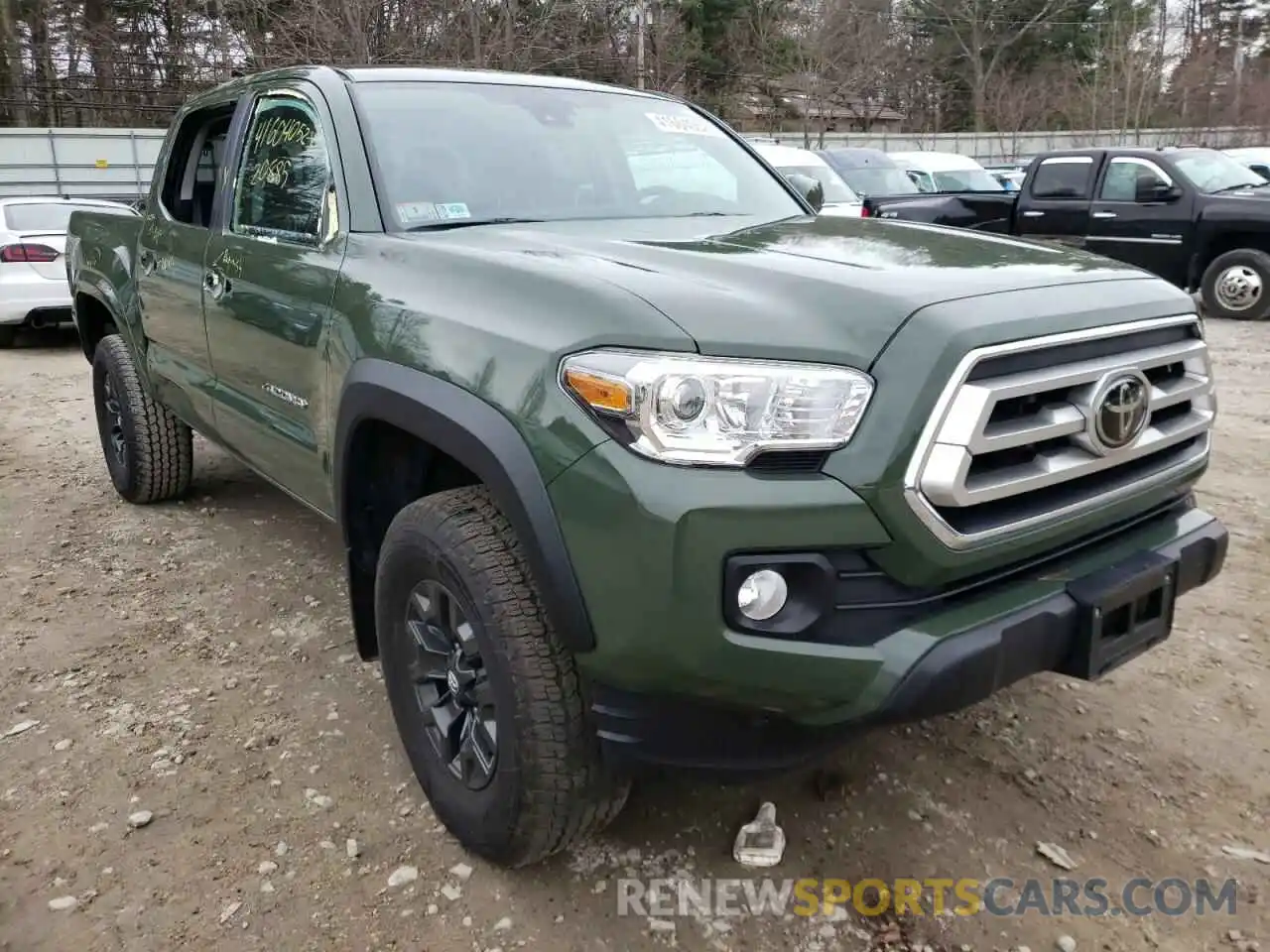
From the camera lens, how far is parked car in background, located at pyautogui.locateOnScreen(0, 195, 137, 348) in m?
9.56

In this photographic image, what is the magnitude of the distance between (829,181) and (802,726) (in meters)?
10.6

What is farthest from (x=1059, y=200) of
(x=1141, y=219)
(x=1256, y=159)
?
(x=1256, y=159)

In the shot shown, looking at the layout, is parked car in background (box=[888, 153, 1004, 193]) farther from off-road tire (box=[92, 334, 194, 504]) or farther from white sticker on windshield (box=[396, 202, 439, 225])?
white sticker on windshield (box=[396, 202, 439, 225])

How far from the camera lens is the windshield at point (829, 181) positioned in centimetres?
1127

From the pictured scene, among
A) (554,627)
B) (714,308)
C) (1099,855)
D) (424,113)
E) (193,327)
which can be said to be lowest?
(1099,855)

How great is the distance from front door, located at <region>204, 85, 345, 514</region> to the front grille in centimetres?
169

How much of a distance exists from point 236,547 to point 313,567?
478mm

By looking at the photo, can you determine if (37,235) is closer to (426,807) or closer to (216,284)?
(216,284)

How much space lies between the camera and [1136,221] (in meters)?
10.7

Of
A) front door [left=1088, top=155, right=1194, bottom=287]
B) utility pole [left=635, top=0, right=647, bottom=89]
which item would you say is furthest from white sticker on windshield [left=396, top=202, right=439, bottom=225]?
utility pole [left=635, top=0, right=647, bottom=89]

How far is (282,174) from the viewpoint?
3.34 m

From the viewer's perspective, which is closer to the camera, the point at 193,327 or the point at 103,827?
the point at 103,827

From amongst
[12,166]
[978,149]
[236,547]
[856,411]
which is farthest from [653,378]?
[978,149]

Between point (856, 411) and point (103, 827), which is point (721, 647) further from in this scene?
point (103, 827)
